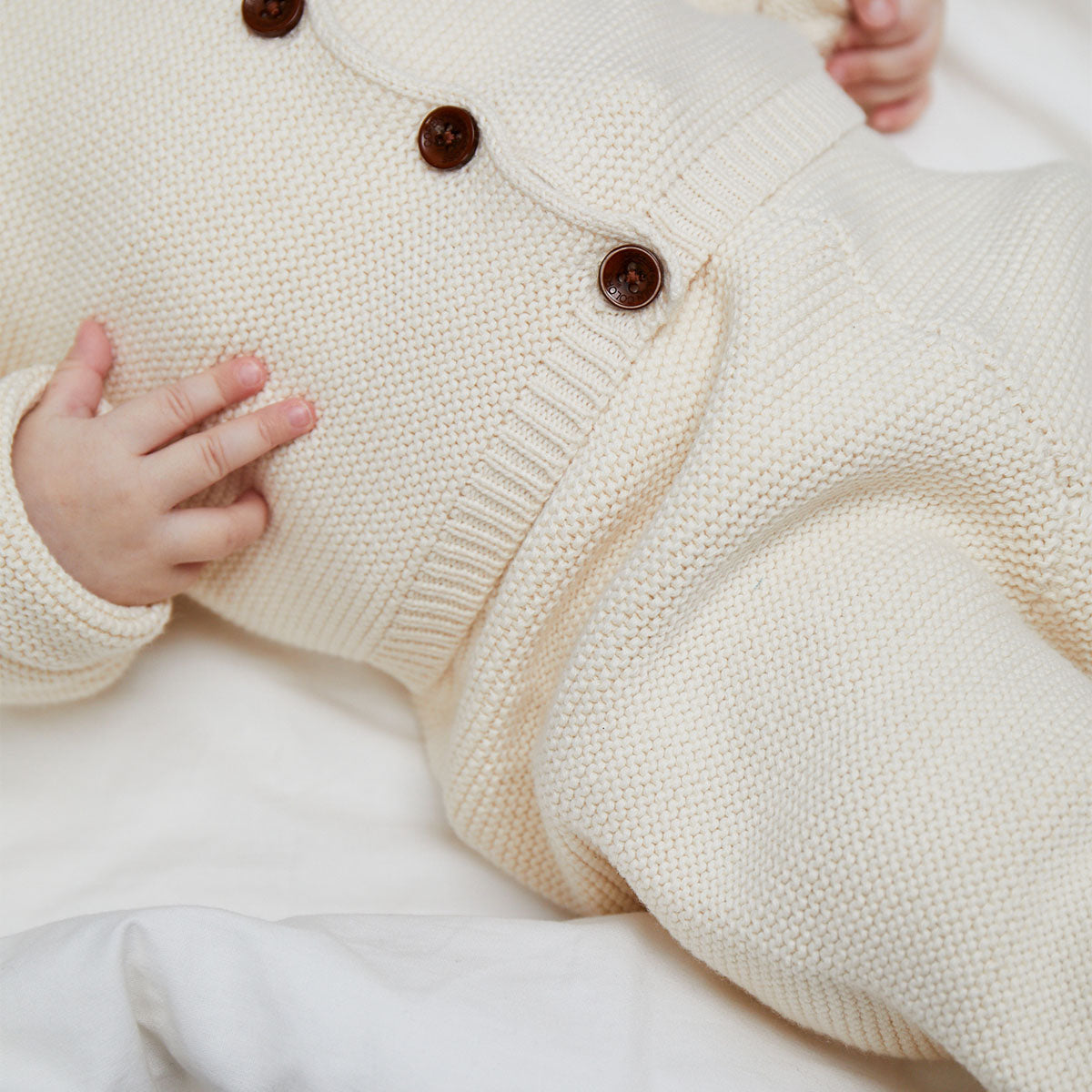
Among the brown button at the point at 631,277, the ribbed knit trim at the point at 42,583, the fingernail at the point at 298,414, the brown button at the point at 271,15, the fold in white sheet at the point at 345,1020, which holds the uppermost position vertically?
the brown button at the point at 271,15

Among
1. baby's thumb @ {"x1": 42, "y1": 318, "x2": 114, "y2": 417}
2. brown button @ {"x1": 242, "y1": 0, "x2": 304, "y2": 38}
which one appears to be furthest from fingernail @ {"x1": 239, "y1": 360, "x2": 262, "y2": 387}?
brown button @ {"x1": 242, "y1": 0, "x2": 304, "y2": 38}

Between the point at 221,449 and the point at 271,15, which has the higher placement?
the point at 271,15

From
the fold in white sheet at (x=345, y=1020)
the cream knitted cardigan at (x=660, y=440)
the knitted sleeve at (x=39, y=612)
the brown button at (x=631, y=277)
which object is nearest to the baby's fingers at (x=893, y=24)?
the cream knitted cardigan at (x=660, y=440)

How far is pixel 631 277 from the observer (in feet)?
2.36

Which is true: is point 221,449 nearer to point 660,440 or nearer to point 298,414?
point 298,414

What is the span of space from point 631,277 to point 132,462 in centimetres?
39

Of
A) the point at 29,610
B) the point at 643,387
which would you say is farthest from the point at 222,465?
the point at 643,387

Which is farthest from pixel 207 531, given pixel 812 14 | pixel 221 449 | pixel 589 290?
→ pixel 812 14

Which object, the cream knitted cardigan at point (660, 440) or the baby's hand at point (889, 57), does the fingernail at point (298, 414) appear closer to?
the cream knitted cardigan at point (660, 440)

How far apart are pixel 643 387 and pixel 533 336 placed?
0.09 meters

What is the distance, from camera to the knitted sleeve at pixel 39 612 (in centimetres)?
75

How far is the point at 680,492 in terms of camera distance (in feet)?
2.30

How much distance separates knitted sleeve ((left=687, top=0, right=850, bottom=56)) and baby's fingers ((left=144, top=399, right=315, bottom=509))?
633 mm

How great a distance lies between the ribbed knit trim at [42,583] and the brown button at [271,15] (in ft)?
0.99
